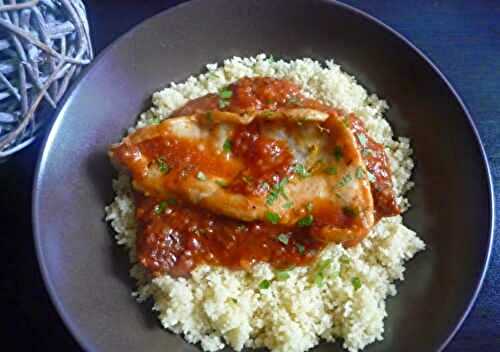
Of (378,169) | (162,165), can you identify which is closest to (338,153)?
(378,169)

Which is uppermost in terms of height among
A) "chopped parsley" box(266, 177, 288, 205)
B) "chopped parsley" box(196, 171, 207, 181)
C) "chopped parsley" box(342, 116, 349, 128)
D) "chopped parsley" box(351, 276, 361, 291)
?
"chopped parsley" box(342, 116, 349, 128)

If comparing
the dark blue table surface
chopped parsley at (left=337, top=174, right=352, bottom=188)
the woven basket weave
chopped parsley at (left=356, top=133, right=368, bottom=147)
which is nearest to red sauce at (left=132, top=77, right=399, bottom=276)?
chopped parsley at (left=337, top=174, right=352, bottom=188)

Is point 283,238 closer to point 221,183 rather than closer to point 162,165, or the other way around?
point 221,183

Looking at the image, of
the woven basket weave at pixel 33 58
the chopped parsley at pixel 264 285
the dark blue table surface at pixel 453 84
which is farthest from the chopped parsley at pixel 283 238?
the woven basket weave at pixel 33 58

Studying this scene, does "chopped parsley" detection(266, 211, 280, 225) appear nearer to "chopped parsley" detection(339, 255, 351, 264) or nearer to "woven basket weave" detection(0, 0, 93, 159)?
"chopped parsley" detection(339, 255, 351, 264)

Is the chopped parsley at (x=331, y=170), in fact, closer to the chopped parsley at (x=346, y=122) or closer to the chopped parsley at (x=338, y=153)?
the chopped parsley at (x=338, y=153)

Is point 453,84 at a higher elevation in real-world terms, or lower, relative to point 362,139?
higher

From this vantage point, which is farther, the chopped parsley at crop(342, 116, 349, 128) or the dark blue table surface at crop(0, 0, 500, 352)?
the dark blue table surface at crop(0, 0, 500, 352)

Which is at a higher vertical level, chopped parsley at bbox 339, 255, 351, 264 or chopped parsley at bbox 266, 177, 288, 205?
chopped parsley at bbox 266, 177, 288, 205
